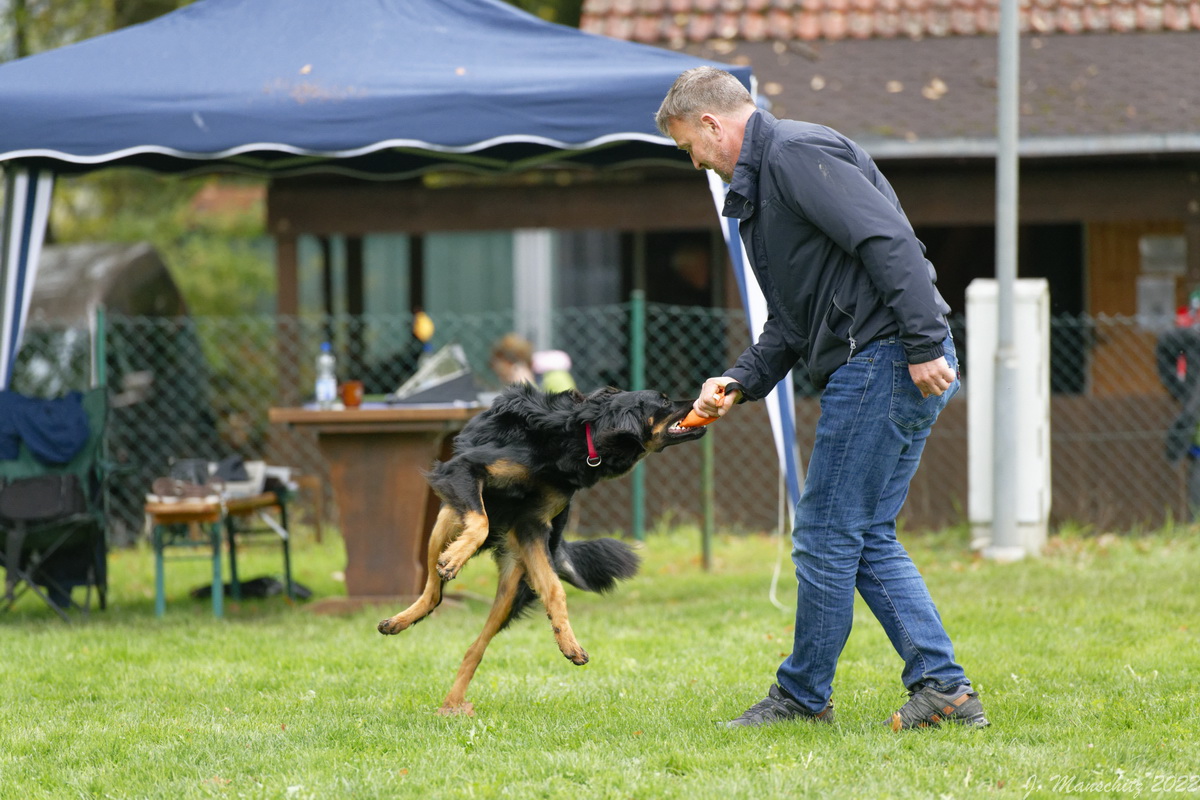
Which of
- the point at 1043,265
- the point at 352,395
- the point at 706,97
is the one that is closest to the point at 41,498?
the point at 352,395

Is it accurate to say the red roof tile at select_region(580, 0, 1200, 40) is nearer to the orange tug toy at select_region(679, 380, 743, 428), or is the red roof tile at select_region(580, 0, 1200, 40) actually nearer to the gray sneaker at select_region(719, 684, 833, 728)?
the orange tug toy at select_region(679, 380, 743, 428)

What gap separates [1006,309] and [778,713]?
4.45m

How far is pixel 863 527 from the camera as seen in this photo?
3529 millimetres

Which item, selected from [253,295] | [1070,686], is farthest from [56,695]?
[253,295]

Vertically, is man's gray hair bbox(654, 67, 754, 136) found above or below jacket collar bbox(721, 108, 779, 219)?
above

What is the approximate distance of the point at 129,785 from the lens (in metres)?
3.29

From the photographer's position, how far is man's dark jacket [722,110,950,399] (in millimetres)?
3275

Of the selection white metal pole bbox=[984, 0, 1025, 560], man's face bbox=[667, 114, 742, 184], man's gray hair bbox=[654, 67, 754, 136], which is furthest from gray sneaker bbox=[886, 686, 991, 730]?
white metal pole bbox=[984, 0, 1025, 560]

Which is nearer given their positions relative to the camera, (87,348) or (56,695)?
(56,695)

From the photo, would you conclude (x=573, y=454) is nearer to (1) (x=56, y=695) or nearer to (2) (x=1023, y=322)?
(1) (x=56, y=695)

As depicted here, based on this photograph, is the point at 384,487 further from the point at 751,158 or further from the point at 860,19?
the point at 860,19

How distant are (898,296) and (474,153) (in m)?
3.96

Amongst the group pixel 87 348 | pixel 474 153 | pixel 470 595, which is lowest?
pixel 470 595

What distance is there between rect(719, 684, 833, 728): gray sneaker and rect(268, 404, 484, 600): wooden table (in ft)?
9.21
